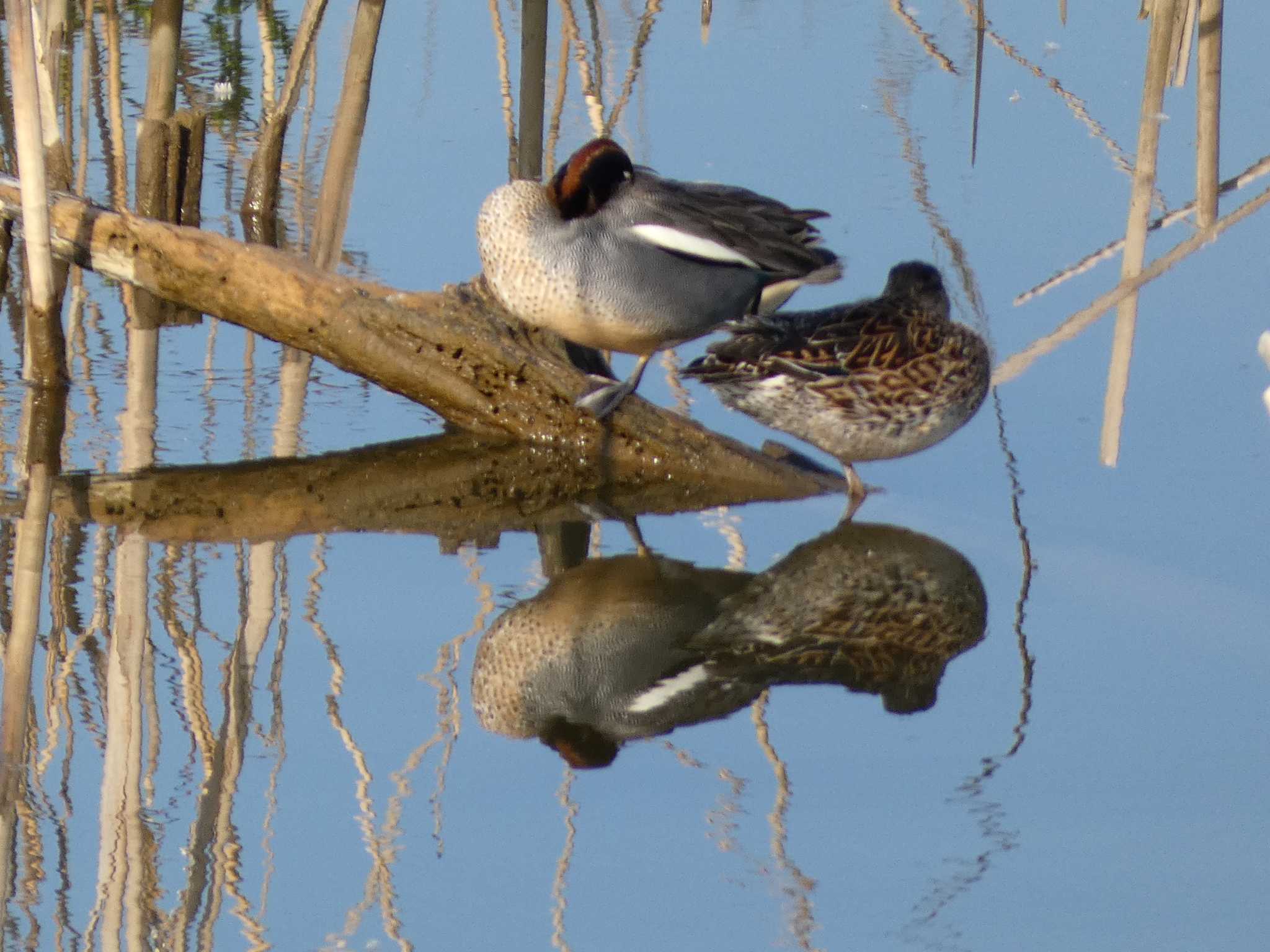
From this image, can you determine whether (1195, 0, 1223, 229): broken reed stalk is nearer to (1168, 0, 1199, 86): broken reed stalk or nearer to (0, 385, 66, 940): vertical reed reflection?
(1168, 0, 1199, 86): broken reed stalk

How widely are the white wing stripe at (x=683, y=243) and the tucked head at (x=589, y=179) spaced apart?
15 centimetres

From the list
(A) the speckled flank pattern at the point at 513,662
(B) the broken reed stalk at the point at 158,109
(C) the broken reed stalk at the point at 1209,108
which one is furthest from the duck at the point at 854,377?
(B) the broken reed stalk at the point at 158,109

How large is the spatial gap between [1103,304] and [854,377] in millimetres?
651

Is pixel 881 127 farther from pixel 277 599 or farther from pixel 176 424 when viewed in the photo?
pixel 277 599

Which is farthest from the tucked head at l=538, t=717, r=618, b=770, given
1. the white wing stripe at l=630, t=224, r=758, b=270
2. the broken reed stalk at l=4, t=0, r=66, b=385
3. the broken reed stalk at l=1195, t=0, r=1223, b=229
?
the broken reed stalk at l=1195, t=0, r=1223, b=229

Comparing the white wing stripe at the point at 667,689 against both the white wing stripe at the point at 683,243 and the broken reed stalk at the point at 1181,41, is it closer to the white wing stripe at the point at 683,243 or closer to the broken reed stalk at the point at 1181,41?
the white wing stripe at the point at 683,243

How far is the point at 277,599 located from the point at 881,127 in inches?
167

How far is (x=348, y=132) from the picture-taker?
5.74 metres

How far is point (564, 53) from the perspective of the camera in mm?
7117

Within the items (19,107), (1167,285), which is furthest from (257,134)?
(1167,285)

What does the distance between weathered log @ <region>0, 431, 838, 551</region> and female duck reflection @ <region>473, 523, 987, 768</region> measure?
1.37 ft

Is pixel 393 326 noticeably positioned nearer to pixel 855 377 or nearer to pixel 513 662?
pixel 855 377

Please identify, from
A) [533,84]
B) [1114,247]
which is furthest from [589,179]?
[1114,247]

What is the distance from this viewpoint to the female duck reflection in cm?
→ 375
